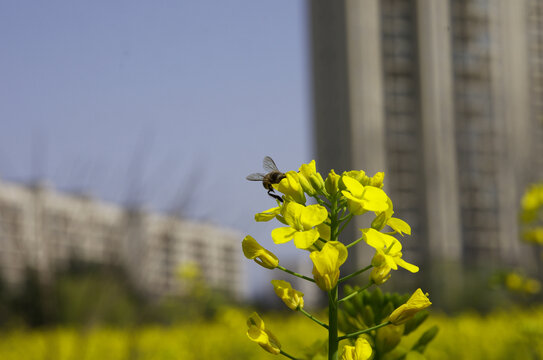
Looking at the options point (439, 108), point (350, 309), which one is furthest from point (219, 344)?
point (439, 108)

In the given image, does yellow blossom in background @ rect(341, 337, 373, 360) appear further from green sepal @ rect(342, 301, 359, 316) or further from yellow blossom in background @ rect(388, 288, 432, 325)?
green sepal @ rect(342, 301, 359, 316)

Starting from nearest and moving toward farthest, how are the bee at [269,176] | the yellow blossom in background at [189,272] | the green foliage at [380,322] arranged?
the green foliage at [380,322] → the bee at [269,176] → the yellow blossom in background at [189,272]

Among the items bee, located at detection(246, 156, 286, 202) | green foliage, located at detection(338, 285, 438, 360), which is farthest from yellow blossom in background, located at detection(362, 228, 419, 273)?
bee, located at detection(246, 156, 286, 202)

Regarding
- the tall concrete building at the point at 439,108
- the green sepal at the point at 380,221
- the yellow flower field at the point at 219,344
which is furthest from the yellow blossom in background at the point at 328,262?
the tall concrete building at the point at 439,108

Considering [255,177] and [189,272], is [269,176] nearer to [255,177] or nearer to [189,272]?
[255,177]

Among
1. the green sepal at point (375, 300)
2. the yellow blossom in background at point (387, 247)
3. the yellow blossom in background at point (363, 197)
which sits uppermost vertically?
the yellow blossom in background at point (363, 197)

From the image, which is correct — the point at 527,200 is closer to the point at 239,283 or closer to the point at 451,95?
the point at 451,95

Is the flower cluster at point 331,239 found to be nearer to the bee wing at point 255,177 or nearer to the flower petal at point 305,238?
the flower petal at point 305,238
